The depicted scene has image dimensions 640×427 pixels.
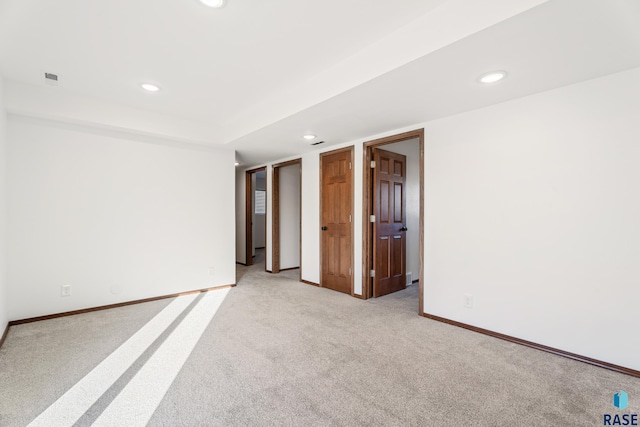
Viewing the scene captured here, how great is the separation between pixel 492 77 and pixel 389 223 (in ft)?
7.58

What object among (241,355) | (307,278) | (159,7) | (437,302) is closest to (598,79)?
(437,302)

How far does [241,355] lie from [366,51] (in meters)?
2.51

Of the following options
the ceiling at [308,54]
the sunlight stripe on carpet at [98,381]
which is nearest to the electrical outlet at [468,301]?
the ceiling at [308,54]

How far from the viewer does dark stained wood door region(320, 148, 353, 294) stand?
4.18 m

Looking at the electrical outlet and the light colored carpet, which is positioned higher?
the electrical outlet

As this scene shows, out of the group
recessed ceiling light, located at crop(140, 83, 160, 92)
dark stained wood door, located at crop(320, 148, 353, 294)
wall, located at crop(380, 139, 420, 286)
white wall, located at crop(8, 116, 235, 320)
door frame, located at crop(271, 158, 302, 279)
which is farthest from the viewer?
door frame, located at crop(271, 158, 302, 279)

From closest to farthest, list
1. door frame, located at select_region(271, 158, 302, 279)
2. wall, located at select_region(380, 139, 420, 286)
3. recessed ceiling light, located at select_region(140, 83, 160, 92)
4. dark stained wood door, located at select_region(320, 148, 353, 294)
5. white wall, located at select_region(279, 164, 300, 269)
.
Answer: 1. recessed ceiling light, located at select_region(140, 83, 160, 92)
2. dark stained wood door, located at select_region(320, 148, 353, 294)
3. wall, located at select_region(380, 139, 420, 286)
4. door frame, located at select_region(271, 158, 302, 279)
5. white wall, located at select_region(279, 164, 300, 269)

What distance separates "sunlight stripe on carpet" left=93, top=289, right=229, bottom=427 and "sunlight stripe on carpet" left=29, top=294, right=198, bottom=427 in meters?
0.14

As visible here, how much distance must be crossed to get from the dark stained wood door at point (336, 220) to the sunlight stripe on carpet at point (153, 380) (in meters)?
1.88

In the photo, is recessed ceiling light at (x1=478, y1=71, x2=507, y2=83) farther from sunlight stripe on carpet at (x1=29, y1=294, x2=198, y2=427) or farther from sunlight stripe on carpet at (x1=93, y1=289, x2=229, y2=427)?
sunlight stripe on carpet at (x1=29, y1=294, x2=198, y2=427)

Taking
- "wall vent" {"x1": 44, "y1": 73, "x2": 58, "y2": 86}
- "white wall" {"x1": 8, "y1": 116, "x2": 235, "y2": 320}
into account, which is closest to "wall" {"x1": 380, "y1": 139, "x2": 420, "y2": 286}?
"white wall" {"x1": 8, "y1": 116, "x2": 235, "y2": 320}

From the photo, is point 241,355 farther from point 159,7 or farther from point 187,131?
point 187,131

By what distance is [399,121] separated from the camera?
125 inches

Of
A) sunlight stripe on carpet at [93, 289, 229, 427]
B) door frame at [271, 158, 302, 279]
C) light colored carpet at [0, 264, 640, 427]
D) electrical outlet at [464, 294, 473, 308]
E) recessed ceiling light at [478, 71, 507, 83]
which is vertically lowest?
light colored carpet at [0, 264, 640, 427]
